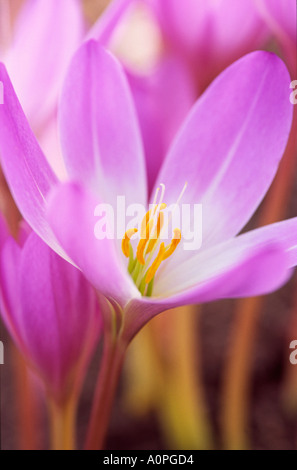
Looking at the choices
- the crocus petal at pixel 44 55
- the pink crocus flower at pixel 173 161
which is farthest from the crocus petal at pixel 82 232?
the crocus petal at pixel 44 55

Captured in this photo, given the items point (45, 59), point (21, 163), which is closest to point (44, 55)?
point (45, 59)

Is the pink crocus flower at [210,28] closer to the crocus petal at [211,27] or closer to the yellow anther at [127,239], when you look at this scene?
the crocus petal at [211,27]

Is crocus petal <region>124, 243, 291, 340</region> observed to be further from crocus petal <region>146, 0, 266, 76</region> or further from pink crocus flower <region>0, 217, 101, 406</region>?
crocus petal <region>146, 0, 266, 76</region>

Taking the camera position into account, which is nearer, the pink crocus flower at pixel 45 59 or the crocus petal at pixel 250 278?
the crocus petal at pixel 250 278

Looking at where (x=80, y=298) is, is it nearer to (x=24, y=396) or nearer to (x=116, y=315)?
(x=116, y=315)

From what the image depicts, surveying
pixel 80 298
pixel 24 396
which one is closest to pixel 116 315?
pixel 80 298

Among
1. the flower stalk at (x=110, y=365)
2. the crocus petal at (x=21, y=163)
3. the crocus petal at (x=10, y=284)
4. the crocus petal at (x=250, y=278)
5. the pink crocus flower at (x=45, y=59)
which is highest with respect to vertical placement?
the pink crocus flower at (x=45, y=59)

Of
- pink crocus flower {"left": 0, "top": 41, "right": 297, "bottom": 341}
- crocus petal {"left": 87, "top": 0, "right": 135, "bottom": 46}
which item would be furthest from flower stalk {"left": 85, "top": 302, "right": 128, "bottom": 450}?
crocus petal {"left": 87, "top": 0, "right": 135, "bottom": 46}

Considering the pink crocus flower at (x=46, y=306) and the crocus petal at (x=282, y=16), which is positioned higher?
the crocus petal at (x=282, y=16)
